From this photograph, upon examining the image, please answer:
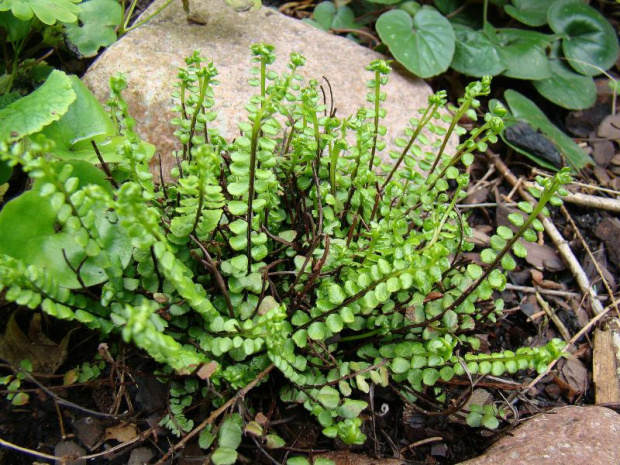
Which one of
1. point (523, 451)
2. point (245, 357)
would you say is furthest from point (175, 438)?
point (523, 451)

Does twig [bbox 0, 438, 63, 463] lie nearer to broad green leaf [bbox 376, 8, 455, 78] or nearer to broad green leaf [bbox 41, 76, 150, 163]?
broad green leaf [bbox 41, 76, 150, 163]

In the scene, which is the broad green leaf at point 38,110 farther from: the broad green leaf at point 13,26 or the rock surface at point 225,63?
the broad green leaf at point 13,26

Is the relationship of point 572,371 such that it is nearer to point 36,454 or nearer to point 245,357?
point 245,357

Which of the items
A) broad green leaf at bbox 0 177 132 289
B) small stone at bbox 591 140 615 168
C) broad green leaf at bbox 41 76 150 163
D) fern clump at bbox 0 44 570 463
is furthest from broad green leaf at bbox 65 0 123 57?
small stone at bbox 591 140 615 168

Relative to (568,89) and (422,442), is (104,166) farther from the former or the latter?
(568,89)

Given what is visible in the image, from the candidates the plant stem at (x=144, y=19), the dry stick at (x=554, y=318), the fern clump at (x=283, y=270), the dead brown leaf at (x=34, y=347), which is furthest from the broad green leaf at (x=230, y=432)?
the plant stem at (x=144, y=19)

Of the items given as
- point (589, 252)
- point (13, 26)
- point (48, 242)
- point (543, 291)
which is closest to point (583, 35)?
point (589, 252)

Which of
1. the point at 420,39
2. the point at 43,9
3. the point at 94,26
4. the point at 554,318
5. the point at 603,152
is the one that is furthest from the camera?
the point at 603,152
